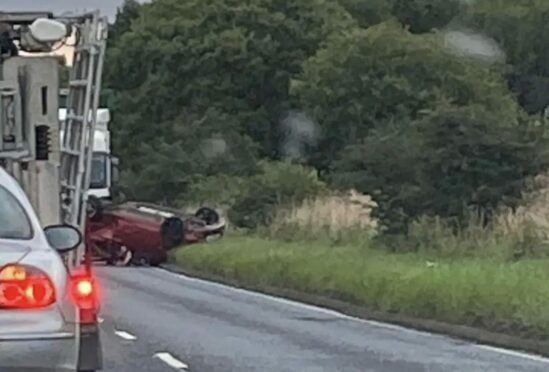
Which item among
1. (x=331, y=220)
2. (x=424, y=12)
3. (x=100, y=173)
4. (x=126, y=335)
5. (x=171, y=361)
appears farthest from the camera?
(x=424, y=12)

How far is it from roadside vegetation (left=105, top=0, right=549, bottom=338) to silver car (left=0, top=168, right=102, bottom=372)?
33.8 feet

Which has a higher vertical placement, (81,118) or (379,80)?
(81,118)

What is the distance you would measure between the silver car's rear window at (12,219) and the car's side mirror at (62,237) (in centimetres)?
47

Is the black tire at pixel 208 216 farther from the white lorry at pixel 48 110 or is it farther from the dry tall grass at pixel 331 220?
the white lorry at pixel 48 110

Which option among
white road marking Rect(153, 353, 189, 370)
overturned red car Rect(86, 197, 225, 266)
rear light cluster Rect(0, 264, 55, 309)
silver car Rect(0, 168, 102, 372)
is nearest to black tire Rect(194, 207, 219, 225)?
overturned red car Rect(86, 197, 225, 266)

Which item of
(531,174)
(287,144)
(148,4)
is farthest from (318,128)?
(531,174)

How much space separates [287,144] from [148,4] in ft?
34.4

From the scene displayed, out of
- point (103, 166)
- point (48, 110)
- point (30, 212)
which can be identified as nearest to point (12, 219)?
point (30, 212)

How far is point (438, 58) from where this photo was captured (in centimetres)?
6147

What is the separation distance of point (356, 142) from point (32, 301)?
46164 millimetres

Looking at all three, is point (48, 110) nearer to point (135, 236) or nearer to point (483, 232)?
point (483, 232)

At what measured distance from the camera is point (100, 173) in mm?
31250

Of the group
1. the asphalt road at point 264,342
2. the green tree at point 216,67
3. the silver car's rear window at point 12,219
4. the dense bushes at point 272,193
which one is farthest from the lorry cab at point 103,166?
the green tree at point 216,67

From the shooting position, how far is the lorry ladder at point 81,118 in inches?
569
